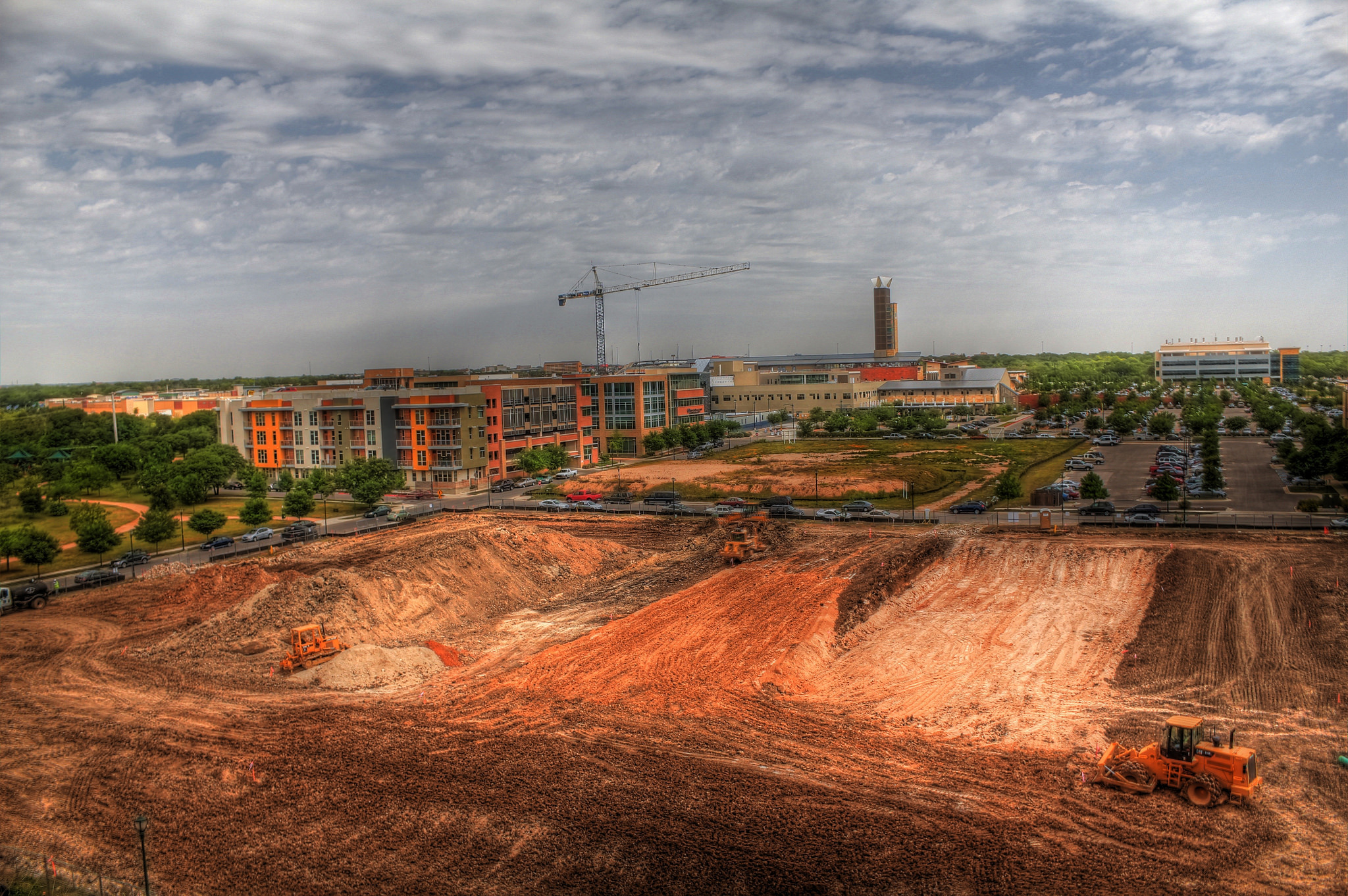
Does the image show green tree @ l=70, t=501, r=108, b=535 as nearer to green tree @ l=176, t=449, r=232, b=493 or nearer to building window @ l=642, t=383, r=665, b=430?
green tree @ l=176, t=449, r=232, b=493

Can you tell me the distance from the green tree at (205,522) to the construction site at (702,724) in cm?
764

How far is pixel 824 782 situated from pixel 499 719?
275 inches

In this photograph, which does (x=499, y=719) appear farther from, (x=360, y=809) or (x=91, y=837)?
(x=91, y=837)

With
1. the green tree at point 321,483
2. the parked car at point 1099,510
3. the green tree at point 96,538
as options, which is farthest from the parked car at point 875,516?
the green tree at point 96,538

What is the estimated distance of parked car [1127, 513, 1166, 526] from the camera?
3594cm

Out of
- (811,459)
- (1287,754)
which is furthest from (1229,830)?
(811,459)

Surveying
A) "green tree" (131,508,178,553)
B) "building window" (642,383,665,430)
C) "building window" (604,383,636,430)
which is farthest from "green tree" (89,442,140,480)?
"building window" (642,383,665,430)

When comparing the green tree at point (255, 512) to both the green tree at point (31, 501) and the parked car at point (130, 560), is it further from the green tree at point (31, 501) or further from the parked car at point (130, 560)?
the green tree at point (31, 501)

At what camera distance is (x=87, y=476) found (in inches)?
2013

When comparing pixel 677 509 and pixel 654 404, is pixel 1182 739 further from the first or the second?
pixel 654 404

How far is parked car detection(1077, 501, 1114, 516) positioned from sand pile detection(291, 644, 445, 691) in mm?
29824

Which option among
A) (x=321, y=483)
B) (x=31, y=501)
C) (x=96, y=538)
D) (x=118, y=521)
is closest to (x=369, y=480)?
(x=321, y=483)

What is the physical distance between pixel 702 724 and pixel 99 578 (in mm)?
24951

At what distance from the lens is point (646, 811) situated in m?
13.8
